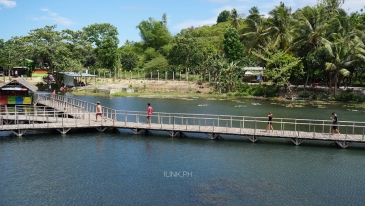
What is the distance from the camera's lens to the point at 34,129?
3072cm

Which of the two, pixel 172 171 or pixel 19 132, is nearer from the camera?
pixel 172 171

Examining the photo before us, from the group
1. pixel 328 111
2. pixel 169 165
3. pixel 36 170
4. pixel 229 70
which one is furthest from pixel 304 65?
pixel 36 170

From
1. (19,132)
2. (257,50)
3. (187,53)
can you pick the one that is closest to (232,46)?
(257,50)

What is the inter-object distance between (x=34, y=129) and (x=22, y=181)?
11.6 m

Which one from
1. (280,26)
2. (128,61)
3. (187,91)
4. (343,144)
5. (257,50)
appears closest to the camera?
(343,144)

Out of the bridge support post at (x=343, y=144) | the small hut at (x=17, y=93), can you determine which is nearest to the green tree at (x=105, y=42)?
the small hut at (x=17, y=93)

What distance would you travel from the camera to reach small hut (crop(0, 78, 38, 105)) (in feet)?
140

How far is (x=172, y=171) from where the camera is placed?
22234 mm

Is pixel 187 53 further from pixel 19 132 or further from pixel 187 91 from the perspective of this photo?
pixel 19 132

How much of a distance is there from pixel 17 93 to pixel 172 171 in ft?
95.2

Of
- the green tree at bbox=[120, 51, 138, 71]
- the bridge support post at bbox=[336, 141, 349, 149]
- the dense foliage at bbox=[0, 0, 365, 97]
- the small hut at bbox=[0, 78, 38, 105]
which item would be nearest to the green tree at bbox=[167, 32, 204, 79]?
the dense foliage at bbox=[0, 0, 365, 97]

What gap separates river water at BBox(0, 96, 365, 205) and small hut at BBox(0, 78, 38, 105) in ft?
46.3

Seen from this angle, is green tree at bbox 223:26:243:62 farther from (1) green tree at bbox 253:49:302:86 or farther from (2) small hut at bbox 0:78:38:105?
(2) small hut at bbox 0:78:38:105

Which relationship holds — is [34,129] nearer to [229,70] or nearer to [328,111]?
[328,111]
